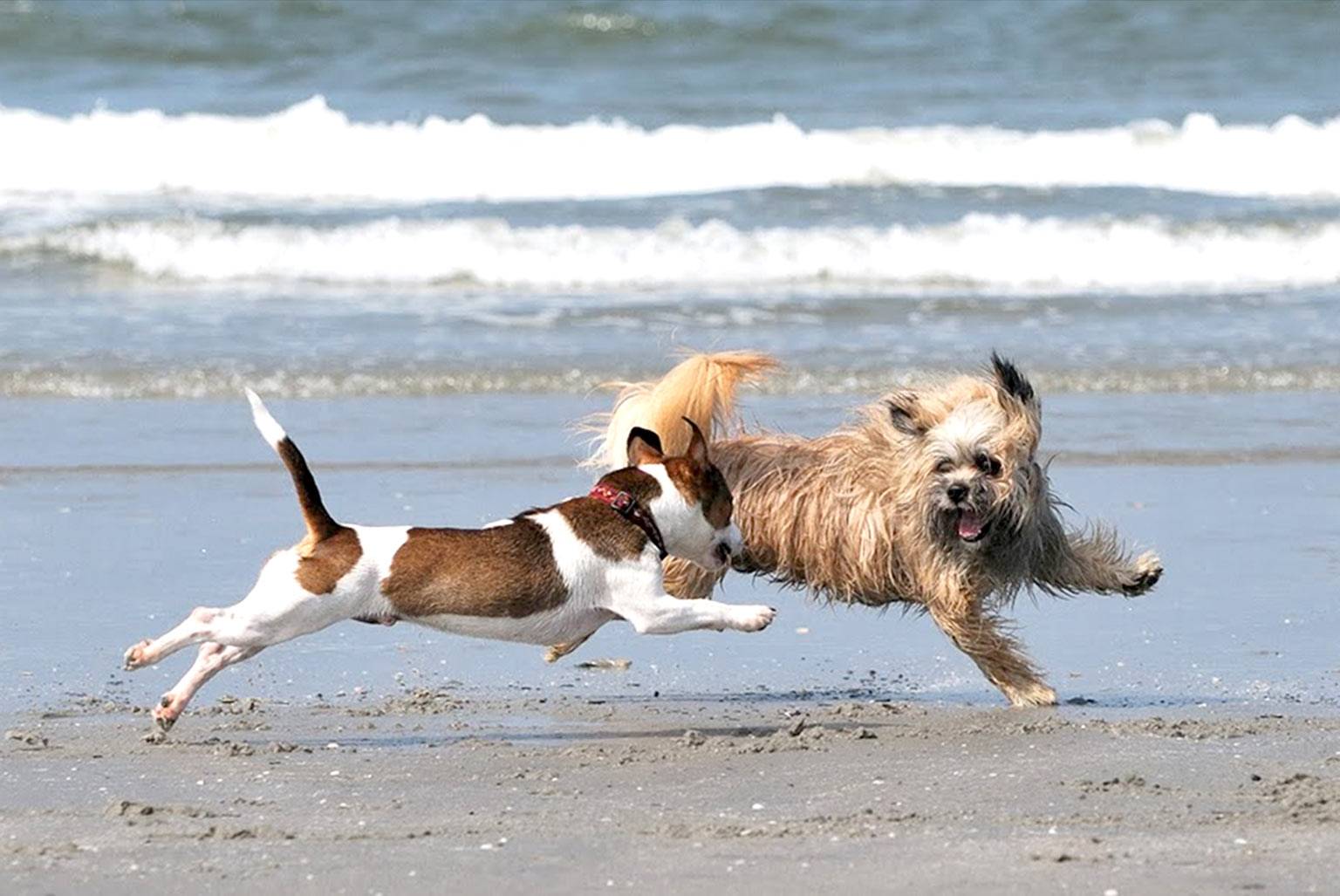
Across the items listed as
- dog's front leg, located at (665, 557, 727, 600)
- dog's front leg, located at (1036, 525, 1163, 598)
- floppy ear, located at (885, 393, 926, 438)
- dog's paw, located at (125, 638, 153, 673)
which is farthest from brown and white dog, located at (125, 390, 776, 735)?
dog's front leg, located at (1036, 525, 1163, 598)

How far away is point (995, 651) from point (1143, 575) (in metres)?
0.56

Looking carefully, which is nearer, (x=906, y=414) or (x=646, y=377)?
(x=906, y=414)

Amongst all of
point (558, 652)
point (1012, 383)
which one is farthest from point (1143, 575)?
point (558, 652)

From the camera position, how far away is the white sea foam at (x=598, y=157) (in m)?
18.4

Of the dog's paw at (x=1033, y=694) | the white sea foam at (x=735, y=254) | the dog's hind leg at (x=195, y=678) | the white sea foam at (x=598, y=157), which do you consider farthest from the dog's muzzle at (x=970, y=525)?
the white sea foam at (x=598, y=157)

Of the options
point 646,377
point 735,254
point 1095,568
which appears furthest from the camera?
point 735,254

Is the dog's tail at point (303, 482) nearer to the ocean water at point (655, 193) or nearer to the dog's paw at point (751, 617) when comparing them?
the dog's paw at point (751, 617)

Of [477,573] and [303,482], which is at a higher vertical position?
[303,482]

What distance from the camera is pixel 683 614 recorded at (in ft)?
18.6

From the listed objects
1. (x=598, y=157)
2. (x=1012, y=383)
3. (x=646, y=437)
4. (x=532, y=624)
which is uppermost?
(x=598, y=157)

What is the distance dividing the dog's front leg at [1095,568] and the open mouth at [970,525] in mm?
334

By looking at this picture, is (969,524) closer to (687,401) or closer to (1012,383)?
(1012,383)

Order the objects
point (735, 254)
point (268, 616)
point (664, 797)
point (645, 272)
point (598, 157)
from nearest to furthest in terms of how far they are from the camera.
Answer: point (664, 797)
point (268, 616)
point (645, 272)
point (735, 254)
point (598, 157)

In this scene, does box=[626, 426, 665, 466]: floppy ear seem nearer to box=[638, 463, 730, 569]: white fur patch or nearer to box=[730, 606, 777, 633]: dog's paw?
box=[638, 463, 730, 569]: white fur patch
